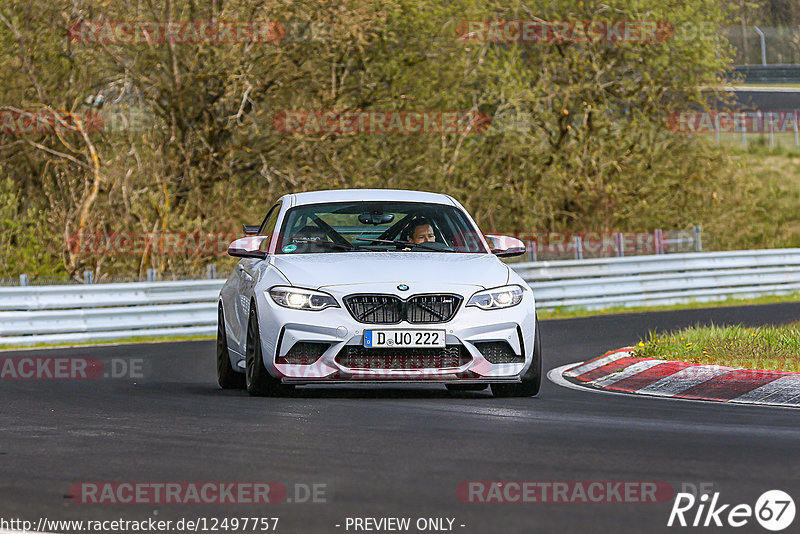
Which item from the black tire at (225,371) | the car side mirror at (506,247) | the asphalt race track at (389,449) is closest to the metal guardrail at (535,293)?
the black tire at (225,371)

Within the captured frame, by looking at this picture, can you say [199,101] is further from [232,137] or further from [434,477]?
[434,477]

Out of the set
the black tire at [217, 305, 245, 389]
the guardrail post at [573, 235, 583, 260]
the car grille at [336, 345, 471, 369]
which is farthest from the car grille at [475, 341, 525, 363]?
the guardrail post at [573, 235, 583, 260]

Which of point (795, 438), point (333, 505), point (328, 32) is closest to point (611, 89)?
point (328, 32)

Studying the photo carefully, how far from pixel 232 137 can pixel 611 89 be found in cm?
991

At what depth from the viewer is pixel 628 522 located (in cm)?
561

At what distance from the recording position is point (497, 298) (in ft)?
34.3

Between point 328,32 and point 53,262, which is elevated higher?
point 328,32

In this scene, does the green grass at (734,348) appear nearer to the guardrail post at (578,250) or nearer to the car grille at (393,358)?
the car grille at (393,358)

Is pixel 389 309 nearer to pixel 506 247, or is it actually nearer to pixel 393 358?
pixel 393 358

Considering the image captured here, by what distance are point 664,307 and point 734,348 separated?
1328 cm

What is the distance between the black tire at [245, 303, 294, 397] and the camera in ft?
34.7

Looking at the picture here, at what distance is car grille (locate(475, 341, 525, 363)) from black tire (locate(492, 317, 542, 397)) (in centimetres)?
22

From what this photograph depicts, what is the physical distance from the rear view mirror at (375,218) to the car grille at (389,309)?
1589mm

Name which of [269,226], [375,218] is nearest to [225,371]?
[269,226]
